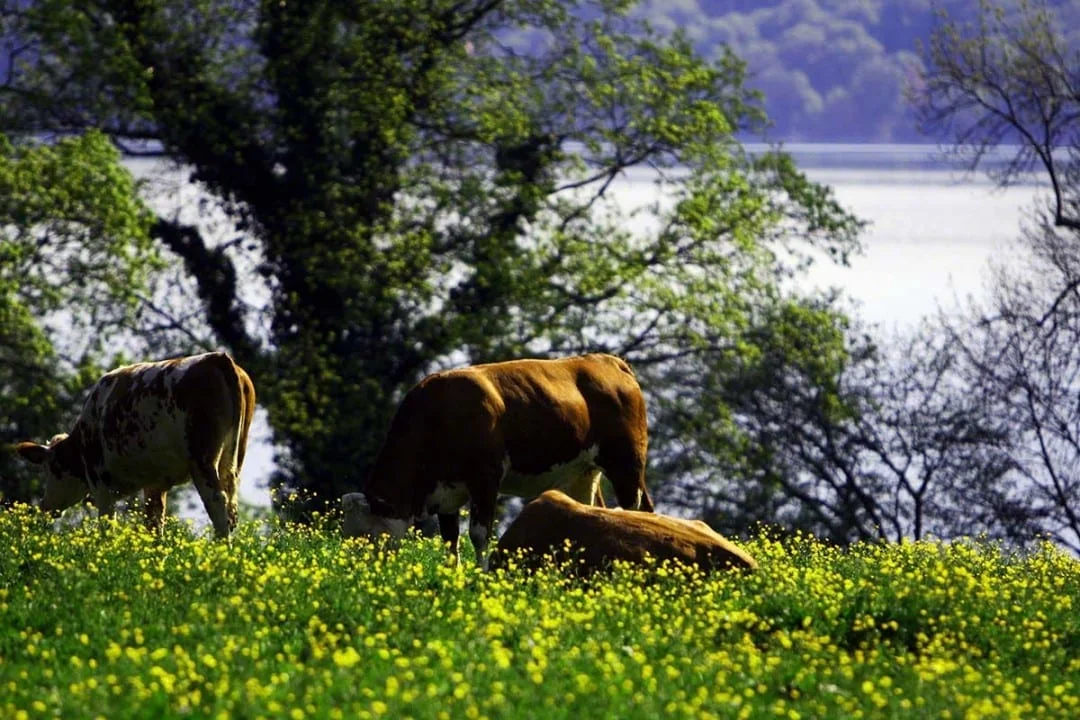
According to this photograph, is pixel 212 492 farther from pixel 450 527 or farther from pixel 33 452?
pixel 33 452

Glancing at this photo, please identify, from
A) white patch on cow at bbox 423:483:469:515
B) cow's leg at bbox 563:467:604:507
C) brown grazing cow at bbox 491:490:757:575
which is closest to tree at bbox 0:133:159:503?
cow's leg at bbox 563:467:604:507

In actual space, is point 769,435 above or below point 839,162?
below

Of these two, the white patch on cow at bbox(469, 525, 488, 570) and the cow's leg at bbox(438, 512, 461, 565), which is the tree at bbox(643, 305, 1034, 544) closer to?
the cow's leg at bbox(438, 512, 461, 565)

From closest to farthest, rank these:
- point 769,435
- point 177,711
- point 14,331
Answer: point 177,711
point 14,331
point 769,435

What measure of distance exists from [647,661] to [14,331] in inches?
943

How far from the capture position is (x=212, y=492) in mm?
16266

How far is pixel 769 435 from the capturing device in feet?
138

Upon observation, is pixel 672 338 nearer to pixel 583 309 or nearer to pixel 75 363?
pixel 583 309

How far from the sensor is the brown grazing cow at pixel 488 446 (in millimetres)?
15727

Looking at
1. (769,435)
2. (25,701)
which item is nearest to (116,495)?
(25,701)

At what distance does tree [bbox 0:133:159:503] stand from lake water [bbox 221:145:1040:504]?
450cm

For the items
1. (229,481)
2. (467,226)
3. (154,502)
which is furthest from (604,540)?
(467,226)

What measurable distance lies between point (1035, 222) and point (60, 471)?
27.2m

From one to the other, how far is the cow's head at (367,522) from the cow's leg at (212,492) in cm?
131
